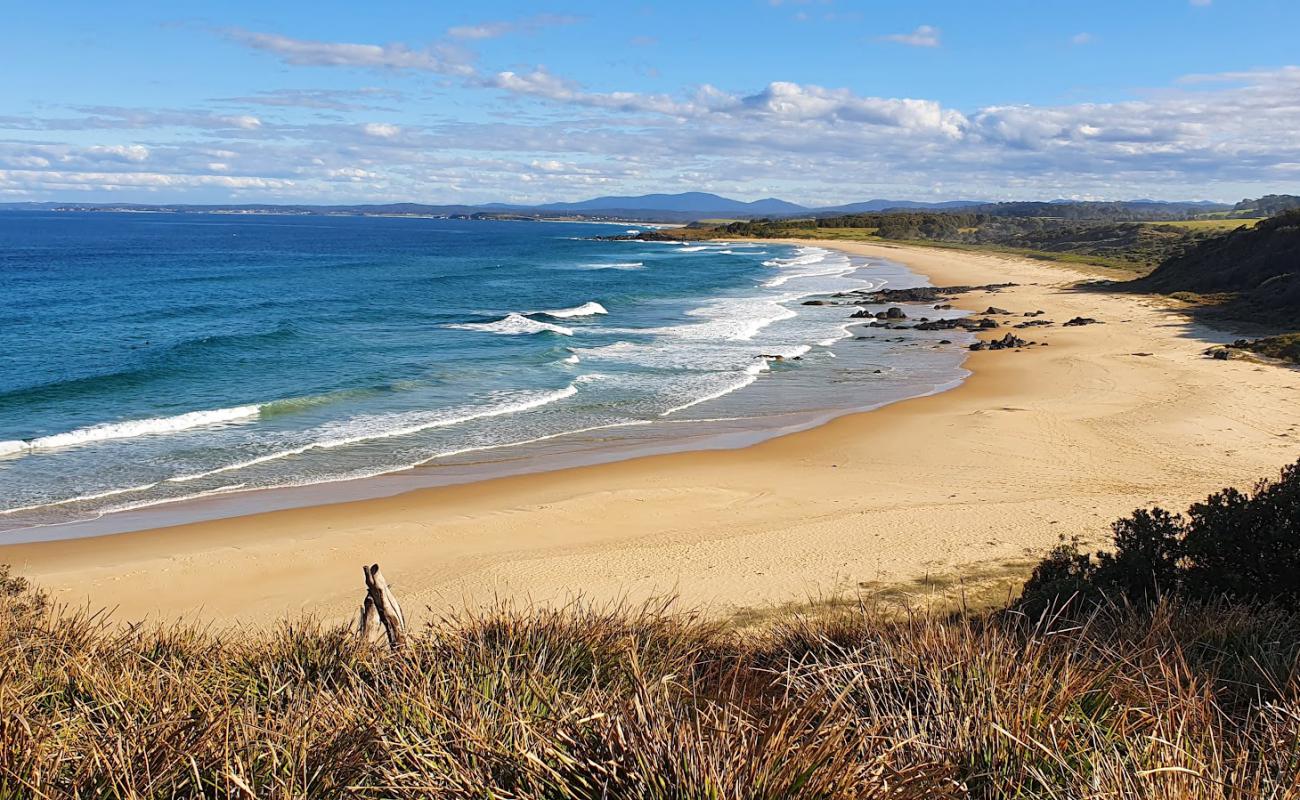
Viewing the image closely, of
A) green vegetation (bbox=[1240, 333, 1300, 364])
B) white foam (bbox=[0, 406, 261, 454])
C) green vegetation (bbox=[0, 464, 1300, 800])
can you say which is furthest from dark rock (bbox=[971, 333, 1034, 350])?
green vegetation (bbox=[0, 464, 1300, 800])

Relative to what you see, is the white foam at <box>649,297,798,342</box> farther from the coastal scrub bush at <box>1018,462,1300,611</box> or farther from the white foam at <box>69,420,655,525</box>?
the coastal scrub bush at <box>1018,462,1300,611</box>

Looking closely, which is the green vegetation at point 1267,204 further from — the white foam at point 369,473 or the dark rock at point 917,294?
the white foam at point 369,473

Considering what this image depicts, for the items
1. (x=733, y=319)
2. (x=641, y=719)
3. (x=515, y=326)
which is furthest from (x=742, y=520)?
(x=733, y=319)

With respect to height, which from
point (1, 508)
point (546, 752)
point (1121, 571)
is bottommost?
point (1, 508)

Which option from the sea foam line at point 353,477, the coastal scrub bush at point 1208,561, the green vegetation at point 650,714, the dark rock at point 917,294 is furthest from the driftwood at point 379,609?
the dark rock at point 917,294

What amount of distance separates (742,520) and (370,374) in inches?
657

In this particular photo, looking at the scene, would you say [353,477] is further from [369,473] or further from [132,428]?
[132,428]

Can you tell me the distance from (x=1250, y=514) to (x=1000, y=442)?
10830 millimetres

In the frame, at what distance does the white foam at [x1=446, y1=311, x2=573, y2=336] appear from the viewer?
37844 millimetres

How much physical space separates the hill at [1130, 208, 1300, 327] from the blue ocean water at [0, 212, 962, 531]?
1440 cm

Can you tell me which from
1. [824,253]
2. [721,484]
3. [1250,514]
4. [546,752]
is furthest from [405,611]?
[824,253]

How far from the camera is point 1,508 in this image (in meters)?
15.6

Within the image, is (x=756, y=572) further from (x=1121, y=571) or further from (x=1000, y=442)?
(x=1000, y=442)

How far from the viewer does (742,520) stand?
14469 millimetres
